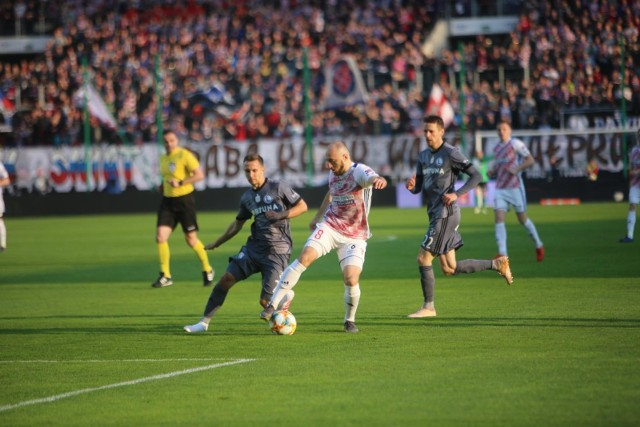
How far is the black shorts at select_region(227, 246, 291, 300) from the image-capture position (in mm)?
12219

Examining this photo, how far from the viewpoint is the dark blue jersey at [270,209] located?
12242 millimetres

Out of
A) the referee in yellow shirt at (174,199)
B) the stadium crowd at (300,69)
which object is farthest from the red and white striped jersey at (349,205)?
the stadium crowd at (300,69)

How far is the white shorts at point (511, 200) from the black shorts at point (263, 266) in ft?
26.4

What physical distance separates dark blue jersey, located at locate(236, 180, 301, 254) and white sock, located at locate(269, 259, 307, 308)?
2.37 feet

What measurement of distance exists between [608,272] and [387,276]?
11.1ft

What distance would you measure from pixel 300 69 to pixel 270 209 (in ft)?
106

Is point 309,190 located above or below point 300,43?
below

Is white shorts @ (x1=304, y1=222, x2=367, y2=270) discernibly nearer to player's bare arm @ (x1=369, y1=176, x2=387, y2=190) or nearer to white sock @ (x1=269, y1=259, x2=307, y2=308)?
white sock @ (x1=269, y1=259, x2=307, y2=308)

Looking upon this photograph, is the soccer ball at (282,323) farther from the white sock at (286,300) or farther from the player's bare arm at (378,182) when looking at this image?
the player's bare arm at (378,182)

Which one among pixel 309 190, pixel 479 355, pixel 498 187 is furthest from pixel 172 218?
pixel 309 190

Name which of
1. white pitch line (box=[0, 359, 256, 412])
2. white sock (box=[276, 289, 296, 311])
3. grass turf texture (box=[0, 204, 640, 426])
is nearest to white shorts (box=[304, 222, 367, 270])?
white sock (box=[276, 289, 296, 311])

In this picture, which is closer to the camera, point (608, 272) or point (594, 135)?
point (608, 272)

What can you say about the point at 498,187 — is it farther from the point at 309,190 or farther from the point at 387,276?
the point at 309,190

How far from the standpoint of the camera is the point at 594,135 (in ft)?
120
